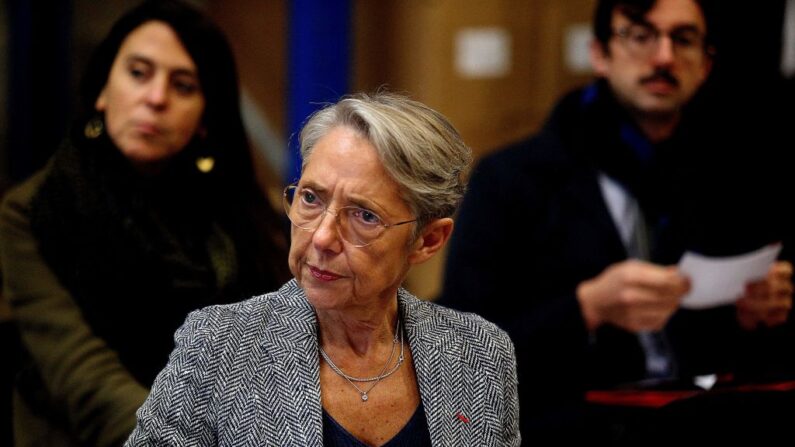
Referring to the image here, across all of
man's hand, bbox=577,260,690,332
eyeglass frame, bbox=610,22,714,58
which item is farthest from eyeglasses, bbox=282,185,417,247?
eyeglass frame, bbox=610,22,714,58

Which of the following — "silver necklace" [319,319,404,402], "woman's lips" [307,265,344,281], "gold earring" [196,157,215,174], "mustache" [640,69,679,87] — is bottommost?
"silver necklace" [319,319,404,402]

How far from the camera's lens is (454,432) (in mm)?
1584

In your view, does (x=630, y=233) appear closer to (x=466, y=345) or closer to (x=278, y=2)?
(x=466, y=345)

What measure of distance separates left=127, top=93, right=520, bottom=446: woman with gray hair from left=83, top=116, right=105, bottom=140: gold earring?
0.72m

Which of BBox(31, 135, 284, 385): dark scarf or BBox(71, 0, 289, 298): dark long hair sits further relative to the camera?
BBox(71, 0, 289, 298): dark long hair

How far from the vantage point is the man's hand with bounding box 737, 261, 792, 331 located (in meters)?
2.47

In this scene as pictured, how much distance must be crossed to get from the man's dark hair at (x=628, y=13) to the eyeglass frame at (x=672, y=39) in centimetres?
2

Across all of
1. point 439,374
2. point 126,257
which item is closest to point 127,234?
point 126,257

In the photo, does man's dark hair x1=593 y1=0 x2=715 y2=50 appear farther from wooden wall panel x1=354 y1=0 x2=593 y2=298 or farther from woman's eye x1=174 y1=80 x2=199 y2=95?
wooden wall panel x1=354 y1=0 x2=593 y2=298

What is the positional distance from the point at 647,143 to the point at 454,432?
1423 mm

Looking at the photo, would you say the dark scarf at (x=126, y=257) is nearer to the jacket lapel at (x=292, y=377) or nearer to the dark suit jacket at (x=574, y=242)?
the jacket lapel at (x=292, y=377)

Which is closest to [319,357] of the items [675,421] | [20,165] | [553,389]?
[675,421]

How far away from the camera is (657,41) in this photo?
2660 millimetres

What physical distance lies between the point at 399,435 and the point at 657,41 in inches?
58.7
